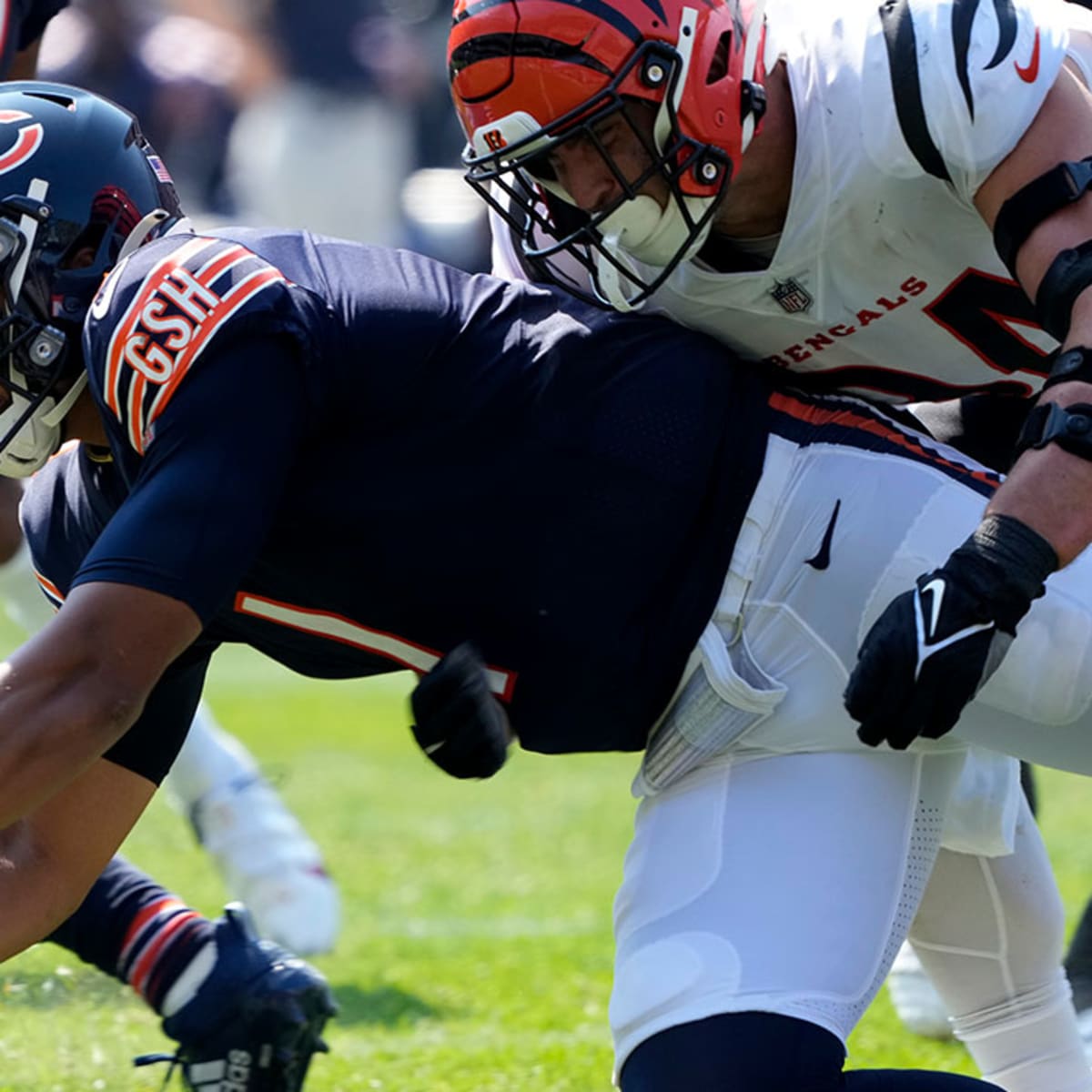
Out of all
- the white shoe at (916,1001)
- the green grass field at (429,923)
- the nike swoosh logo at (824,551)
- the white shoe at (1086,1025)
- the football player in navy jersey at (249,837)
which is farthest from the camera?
the football player in navy jersey at (249,837)

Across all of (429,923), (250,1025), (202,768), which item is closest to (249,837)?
(202,768)

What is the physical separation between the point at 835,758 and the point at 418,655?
1.90 ft

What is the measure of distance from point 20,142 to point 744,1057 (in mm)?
1548

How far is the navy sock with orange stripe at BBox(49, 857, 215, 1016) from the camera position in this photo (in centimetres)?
337

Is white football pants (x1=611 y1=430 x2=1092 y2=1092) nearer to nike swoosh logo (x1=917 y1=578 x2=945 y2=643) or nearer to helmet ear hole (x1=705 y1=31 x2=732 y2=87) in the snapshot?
nike swoosh logo (x1=917 y1=578 x2=945 y2=643)

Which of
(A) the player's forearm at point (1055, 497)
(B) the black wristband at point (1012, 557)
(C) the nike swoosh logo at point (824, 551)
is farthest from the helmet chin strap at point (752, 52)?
(B) the black wristband at point (1012, 557)

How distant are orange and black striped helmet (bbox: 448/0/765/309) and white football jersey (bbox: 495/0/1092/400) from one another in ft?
0.35

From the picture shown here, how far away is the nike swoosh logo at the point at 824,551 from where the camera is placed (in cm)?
279

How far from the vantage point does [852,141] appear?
2.94 m

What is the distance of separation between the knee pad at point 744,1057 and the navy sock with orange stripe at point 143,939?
1.07m

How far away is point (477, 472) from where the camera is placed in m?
2.74

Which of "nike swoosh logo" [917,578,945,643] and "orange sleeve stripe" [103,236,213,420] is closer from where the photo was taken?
"nike swoosh logo" [917,578,945,643]

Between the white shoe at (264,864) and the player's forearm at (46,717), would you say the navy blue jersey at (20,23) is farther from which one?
the player's forearm at (46,717)

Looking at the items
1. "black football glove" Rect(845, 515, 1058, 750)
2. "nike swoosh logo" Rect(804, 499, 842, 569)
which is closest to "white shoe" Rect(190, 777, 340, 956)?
"nike swoosh logo" Rect(804, 499, 842, 569)
